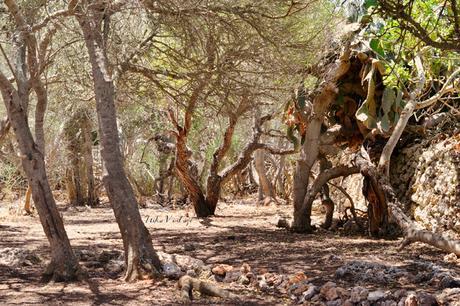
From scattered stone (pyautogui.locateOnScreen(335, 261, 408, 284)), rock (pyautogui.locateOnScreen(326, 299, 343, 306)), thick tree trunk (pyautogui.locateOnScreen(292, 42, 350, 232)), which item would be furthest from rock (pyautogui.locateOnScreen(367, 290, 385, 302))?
thick tree trunk (pyautogui.locateOnScreen(292, 42, 350, 232))

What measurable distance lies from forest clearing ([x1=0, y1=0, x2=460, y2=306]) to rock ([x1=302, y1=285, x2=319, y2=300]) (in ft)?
0.05

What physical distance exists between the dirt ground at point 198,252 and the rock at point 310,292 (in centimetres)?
19

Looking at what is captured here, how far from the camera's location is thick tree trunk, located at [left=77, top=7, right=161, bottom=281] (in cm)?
746

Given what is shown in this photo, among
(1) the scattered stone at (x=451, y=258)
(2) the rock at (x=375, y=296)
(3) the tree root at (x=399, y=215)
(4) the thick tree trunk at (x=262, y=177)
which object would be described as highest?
(4) the thick tree trunk at (x=262, y=177)

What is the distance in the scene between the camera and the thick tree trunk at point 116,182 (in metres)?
7.46

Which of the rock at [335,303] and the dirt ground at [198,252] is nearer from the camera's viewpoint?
the rock at [335,303]

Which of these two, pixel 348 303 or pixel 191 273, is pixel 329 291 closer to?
pixel 348 303

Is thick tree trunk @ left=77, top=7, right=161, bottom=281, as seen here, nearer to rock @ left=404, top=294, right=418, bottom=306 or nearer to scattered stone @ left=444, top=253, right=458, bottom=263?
rock @ left=404, top=294, right=418, bottom=306

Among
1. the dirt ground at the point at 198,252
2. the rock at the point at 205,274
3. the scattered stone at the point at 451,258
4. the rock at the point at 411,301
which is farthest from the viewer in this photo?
the scattered stone at the point at 451,258

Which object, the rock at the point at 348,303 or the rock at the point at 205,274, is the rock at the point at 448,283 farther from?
the rock at the point at 205,274

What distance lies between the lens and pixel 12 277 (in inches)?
A: 310

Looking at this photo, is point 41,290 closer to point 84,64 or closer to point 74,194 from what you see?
point 84,64

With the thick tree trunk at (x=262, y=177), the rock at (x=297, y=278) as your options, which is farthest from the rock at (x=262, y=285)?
the thick tree trunk at (x=262, y=177)

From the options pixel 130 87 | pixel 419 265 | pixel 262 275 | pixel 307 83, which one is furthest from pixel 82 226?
pixel 419 265
